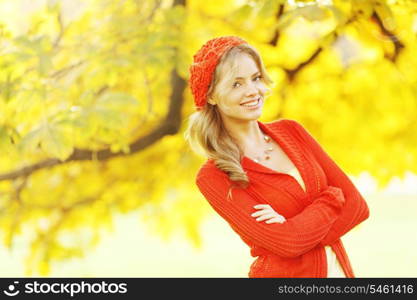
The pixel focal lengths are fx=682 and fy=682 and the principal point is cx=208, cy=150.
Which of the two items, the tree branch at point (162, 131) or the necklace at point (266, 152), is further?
the tree branch at point (162, 131)

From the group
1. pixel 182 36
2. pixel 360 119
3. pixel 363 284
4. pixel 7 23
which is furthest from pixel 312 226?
pixel 7 23

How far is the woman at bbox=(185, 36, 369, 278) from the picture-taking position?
1.32 metres

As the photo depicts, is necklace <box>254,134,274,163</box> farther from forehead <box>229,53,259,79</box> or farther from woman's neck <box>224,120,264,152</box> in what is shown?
forehead <box>229,53,259,79</box>

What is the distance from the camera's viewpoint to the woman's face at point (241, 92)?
1341 mm

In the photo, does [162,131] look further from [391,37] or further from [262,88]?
[262,88]

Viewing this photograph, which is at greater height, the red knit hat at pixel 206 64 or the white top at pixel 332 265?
the red knit hat at pixel 206 64

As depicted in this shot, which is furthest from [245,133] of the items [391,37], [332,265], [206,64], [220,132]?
[391,37]

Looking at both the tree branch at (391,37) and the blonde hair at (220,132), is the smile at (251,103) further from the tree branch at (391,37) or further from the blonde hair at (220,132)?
the tree branch at (391,37)

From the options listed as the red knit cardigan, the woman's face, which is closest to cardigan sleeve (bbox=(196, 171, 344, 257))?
the red knit cardigan

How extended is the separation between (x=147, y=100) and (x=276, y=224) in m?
1.60

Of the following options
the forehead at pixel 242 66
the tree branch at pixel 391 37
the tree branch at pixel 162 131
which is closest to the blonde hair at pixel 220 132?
the forehead at pixel 242 66

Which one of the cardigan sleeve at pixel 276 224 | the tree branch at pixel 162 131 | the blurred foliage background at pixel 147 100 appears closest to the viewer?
the cardigan sleeve at pixel 276 224

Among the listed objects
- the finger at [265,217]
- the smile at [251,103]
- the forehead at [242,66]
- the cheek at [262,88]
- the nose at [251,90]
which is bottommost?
the finger at [265,217]

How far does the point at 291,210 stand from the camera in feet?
4.44
